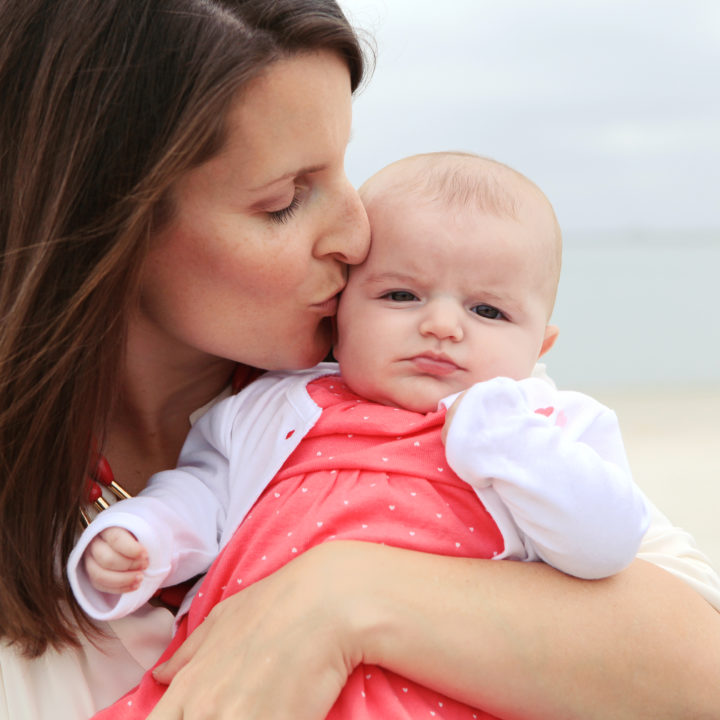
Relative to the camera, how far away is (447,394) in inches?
59.7

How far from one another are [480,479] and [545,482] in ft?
0.33

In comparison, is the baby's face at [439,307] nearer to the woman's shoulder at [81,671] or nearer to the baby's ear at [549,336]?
the baby's ear at [549,336]

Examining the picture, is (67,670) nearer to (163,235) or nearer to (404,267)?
(163,235)

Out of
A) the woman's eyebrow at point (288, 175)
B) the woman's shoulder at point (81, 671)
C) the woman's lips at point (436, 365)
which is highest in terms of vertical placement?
the woman's eyebrow at point (288, 175)

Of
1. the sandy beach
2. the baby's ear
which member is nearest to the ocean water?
the sandy beach

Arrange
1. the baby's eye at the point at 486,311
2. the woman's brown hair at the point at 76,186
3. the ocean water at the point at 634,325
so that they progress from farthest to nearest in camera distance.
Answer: the ocean water at the point at 634,325 < the baby's eye at the point at 486,311 < the woman's brown hair at the point at 76,186

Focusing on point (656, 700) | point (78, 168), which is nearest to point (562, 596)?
point (656, 700)

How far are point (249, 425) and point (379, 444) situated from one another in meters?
0.25

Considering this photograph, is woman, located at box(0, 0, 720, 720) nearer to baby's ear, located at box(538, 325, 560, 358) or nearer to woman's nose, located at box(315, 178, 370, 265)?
woman's nose, located at box(315, 178, 370, 265)

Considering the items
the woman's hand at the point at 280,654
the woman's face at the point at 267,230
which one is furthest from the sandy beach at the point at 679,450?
the woman's hand at the point at 280,654

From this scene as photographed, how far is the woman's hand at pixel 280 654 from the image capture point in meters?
1.22

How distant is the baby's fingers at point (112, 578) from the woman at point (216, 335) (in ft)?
0.35

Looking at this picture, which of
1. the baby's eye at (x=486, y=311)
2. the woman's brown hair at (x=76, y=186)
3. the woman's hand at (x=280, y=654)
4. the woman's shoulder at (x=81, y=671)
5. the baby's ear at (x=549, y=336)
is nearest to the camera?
the woman's hand at (x=280, y=654)

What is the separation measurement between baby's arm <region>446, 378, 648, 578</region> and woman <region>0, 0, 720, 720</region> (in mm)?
70
